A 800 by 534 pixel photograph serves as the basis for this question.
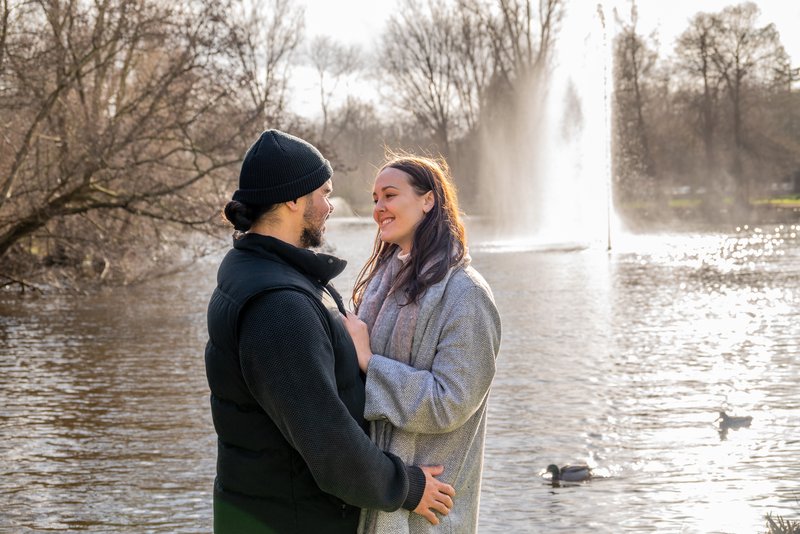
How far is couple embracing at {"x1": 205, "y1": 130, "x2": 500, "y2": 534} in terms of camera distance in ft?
8.52

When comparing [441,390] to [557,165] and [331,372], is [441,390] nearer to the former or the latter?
[331,372]

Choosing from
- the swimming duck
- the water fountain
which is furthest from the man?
the water fountain

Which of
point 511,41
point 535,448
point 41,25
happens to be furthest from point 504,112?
point 535,448

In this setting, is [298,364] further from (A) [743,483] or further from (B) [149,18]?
(B) [149,18]

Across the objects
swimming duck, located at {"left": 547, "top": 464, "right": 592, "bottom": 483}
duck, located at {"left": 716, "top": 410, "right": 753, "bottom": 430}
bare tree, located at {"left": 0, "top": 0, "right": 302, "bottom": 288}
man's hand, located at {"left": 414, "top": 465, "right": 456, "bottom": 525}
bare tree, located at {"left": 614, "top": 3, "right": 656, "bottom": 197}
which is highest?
bare tree, located at {"left": 614, "top": 3, "right": 656, "bottom": 197}

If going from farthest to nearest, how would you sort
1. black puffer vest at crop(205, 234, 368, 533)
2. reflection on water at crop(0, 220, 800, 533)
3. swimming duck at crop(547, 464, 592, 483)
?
swimming duck at crop(547, 464, 592, 483)
reflection on water at crop(0, 220, 800, 533)
black puffer vest at crop(205, 234, 368, 533)

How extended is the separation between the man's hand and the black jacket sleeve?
219 millimetres

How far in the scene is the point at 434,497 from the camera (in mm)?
2848

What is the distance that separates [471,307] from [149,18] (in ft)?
44.7

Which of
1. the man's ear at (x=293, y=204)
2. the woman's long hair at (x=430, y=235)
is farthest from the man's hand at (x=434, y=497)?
the man's ear at (x=293, y=204)

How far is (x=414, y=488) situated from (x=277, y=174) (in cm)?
90

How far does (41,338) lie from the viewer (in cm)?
1488

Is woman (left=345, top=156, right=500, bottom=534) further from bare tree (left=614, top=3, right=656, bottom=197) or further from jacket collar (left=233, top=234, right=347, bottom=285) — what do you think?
bare tree (left=614, top=3, right=656, bottom=197)

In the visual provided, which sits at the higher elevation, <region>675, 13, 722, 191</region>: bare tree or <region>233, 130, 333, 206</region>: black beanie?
<region>675, 13, 722, 191</region>: bare tree
